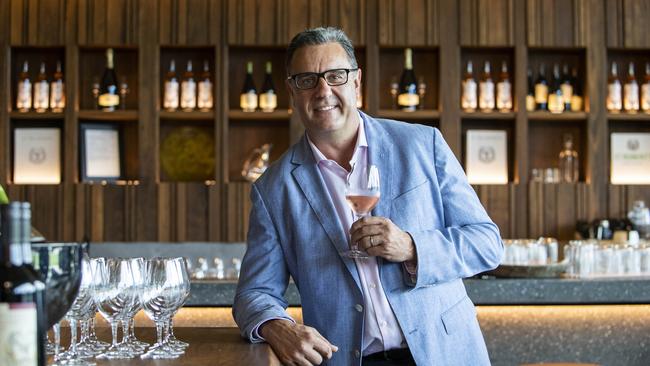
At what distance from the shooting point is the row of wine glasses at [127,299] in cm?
165

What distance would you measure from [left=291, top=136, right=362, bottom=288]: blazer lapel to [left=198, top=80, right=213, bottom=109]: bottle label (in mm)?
3128

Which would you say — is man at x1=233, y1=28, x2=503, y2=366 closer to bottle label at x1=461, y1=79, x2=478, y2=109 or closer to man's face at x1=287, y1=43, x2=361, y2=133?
man's face at x1=287, y1=43, x2=361, y2=133

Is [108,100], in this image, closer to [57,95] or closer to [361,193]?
[57,95]

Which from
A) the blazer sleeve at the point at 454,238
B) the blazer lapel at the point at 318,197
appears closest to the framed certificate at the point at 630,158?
the blazer sleeve at the point at 454,238

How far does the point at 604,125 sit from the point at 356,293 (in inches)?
147

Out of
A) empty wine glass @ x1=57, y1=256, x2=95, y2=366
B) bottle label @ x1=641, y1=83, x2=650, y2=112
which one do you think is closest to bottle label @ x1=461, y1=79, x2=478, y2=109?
bottle label @ x1=641, y1=83, x2=650, y2=112

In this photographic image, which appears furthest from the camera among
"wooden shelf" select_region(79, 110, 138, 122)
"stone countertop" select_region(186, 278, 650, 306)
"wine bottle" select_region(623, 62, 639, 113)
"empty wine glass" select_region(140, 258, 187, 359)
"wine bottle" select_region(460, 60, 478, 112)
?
"wine bottle" select_region(623, 62, 639, 113)

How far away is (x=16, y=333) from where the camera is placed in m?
1.01

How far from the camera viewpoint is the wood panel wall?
5.21 metres

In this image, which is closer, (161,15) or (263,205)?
(263,205)

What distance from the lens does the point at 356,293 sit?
81.1 inches


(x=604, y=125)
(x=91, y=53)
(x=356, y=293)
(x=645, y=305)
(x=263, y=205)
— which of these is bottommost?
(x=645, y=305)

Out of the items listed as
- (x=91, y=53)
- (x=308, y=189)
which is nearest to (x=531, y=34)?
(x=91, y=53)

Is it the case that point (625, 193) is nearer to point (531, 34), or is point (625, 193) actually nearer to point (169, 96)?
point (531, 34)
